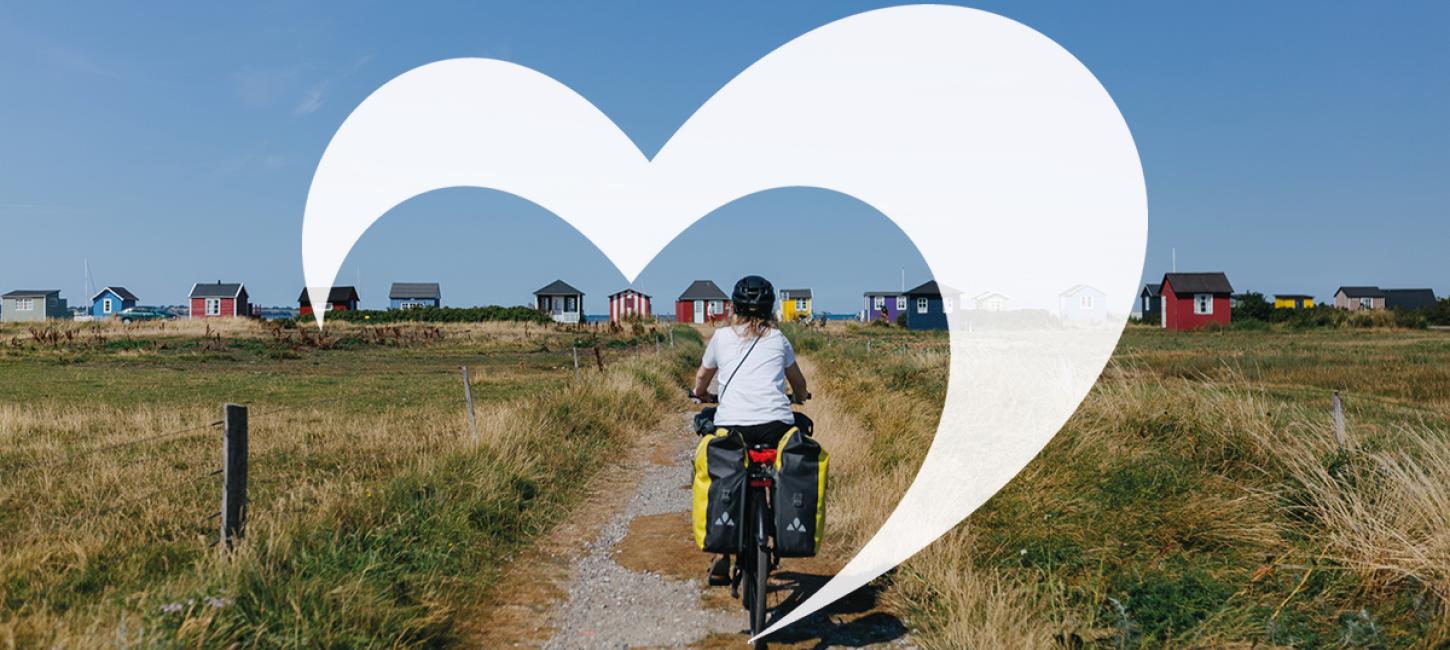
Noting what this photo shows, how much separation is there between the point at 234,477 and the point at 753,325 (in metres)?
3.20

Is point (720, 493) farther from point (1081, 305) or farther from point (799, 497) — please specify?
point (1081, 305)

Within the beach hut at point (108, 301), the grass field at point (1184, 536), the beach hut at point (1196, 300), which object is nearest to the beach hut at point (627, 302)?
the beach hut at point (1196, 300)

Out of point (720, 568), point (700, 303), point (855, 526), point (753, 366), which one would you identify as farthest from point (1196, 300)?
point (753, 366)

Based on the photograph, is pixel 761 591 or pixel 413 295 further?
pixel 413 295

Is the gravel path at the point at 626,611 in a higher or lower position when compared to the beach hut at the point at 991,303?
lower

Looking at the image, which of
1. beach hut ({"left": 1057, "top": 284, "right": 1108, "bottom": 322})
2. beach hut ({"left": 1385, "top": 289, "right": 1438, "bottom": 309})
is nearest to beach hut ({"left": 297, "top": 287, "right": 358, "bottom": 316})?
beach hut ({"left": 1057, "top": 284, "right": 1108, "bottom": 322})

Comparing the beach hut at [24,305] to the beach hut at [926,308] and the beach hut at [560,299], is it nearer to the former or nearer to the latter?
the beach hut at [560,299]

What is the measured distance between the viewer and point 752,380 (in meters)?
4.80

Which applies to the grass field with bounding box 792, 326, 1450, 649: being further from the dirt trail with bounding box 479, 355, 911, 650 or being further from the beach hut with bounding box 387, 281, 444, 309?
the beach hut with bounding box 387, 281, 444, 309

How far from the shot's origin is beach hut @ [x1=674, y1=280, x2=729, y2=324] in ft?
300

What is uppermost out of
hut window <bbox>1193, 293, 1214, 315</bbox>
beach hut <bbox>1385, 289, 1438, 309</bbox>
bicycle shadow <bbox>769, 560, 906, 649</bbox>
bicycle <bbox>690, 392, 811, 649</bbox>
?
beach hut <bbox>1385, 289, 1438, 309</bbox>

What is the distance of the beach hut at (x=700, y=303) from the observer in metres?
91.6

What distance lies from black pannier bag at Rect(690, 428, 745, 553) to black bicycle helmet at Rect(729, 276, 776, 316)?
0.70 meters

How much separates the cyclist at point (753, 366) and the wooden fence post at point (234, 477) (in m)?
2.84
